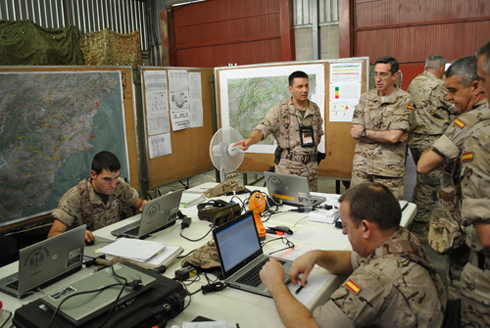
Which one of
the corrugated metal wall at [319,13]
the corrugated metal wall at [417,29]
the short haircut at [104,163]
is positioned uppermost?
the corrugated metal wall at [319,13]

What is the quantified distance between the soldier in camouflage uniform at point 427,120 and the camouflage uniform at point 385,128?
1.85 ft

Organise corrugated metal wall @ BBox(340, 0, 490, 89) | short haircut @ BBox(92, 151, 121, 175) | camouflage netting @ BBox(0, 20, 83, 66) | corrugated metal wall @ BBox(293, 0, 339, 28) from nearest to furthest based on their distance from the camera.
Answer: short haircut @ BBox(92, 151, 121, 175) < corrugated metal wall @ BBox(340, 0, 490, 89) < camouflage netting @ BBox(0, 20, 83, 66) < corrugated metal wall @ BBox(293, 0, 339, 28)

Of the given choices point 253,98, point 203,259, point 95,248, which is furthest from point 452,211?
point 253,98

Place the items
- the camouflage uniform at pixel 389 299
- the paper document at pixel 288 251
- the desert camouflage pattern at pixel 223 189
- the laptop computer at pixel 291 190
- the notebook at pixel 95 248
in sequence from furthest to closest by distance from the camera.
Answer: the desert camouflage pattern at pixel 223 189 → the laptop computer at pixel 291 190 → the notebook at pixel 95 248 → the paper document at pixel 288 251 → the camouflage uniform at pixel 389 299

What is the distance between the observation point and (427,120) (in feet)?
13.5

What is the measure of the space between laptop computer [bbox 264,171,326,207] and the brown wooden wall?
615 centimetres

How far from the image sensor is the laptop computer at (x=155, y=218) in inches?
94.7

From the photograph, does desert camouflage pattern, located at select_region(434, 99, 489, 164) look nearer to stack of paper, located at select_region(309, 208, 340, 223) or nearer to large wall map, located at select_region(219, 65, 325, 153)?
stack of paper, located at select_region(309, 208, 340, 223)

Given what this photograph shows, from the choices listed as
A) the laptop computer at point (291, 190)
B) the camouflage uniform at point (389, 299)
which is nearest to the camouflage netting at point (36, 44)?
the laptop computer at point (291, 190)

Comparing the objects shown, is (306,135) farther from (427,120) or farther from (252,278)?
(252,278)

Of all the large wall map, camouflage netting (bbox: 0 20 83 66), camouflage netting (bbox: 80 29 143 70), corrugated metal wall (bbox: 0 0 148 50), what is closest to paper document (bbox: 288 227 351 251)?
the large wall map

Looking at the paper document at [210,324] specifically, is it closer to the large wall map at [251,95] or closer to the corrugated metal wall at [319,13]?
the large wall map at [251,95]

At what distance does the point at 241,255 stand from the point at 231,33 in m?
8.43

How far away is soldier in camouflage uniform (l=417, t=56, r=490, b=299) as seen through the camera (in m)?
1.95
